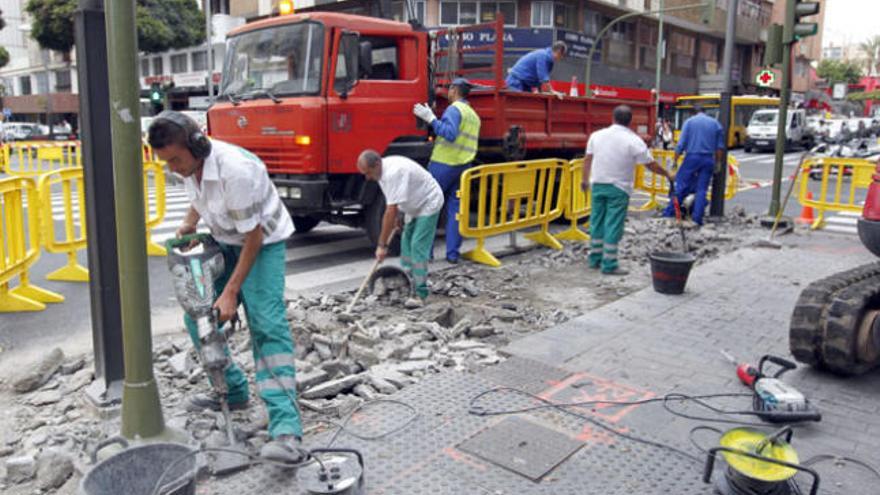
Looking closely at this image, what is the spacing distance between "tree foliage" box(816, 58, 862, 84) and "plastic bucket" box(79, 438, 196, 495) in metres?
90.4

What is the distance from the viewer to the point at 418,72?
341 inches

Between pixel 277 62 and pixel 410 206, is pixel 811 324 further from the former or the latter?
pixel 277 62

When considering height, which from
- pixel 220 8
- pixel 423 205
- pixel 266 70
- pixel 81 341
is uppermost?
pixel 220 8

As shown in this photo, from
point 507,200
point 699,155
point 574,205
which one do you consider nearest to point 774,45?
point 699,155

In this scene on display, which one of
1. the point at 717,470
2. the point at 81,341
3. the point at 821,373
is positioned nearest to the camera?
the point at 717,470

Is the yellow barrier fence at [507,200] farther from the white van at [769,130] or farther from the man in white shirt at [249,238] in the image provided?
the white van at [769,130]

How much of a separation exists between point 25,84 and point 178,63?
28838 millimetres

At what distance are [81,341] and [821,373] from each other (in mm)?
5392

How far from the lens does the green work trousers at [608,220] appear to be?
7.55 m

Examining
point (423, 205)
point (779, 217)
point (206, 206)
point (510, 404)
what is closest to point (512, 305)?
point (423, 205)

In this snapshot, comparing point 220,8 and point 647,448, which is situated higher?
point 220,8

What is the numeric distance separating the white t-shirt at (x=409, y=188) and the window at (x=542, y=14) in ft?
96.9

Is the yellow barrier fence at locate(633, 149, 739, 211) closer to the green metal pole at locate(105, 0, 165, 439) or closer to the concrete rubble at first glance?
the concrete rubble

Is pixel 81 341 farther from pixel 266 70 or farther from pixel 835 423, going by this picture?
A: pixel 835 423
